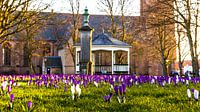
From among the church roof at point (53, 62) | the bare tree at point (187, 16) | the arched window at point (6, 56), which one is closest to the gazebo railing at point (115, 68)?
the bare tree at point (187, 16)

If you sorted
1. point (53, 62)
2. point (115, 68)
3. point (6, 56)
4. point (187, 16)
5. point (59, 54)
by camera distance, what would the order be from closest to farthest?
point (187, 16) < point (115, 68) < point (53, 62) < point (59, 54) < point (6, 56)

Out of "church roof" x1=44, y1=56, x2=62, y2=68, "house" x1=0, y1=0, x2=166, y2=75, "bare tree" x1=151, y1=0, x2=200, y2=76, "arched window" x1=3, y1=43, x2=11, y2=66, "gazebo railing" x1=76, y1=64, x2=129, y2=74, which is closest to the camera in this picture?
"bare tree" x1=151, y1=0, x2=200, y2=76

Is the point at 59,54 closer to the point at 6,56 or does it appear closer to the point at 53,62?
the point at 53,62

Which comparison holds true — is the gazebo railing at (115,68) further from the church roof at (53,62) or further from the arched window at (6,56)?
the arched window at (6,56)

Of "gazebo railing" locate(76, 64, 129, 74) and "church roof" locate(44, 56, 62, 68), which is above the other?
"church roof" locate(44, 56, 62, 68)

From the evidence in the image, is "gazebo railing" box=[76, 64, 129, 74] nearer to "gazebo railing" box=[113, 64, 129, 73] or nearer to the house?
"gazebo railing" box=[113, 64, 129, 73]

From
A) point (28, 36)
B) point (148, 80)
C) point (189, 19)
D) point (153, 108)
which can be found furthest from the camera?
point (28, 36)

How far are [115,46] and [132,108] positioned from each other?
33.4 m

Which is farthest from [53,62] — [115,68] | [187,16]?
[187,16]

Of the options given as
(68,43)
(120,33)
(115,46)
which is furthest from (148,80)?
(68,43)

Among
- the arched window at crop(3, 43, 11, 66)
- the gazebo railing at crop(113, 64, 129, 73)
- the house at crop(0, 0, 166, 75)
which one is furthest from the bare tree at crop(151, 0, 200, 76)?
the arched window at crop(3, 43, 11, 66)

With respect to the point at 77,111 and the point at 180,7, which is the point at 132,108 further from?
the point at 180,7

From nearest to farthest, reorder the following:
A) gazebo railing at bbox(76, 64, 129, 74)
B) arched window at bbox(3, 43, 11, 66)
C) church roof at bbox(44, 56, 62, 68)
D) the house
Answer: gazebo railing at bbox(76, 64, 129, 74) < church roof at bbox(44, 56, 62, 68) < the house < arched window at bbox(3, 43, 11, 66)

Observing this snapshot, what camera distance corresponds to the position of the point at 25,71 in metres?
68.5
